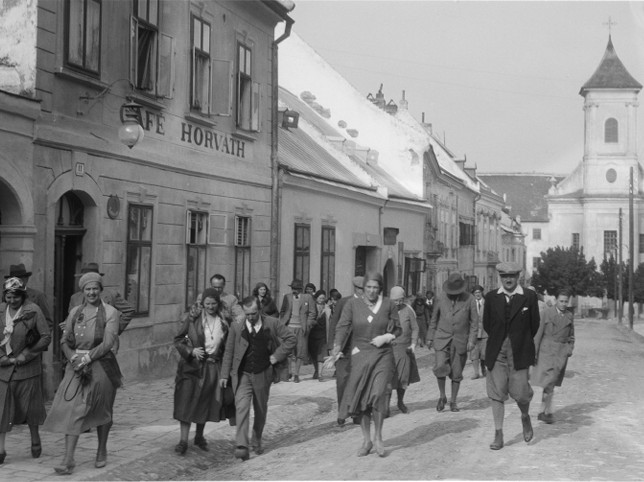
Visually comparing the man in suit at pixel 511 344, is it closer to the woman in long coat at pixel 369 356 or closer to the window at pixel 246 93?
the woman in long coat at pixel 369 356

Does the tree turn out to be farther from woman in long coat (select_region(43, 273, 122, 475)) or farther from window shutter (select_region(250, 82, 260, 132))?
woman in long coat (select_region(43, 273, 122, 475))

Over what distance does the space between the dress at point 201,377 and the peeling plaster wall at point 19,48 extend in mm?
4098

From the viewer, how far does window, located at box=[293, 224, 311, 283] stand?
2122 cm

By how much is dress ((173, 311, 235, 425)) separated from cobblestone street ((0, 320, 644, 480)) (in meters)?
0.50

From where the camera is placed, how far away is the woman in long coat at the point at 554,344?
1122 centimetres

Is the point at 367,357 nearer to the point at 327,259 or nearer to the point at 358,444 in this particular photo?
the point at 358,444

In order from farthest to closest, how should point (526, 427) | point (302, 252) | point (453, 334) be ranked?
point (302, 252) < point (453, 334) < point (526, 427)

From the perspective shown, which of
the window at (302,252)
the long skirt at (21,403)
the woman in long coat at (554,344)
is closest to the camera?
the long skirt at (21,403)

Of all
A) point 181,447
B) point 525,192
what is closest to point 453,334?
point 181,447

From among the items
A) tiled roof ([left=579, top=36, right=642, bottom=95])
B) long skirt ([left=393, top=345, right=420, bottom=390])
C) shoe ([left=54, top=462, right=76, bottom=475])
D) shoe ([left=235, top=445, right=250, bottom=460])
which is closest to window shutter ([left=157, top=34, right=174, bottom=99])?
long skirt ([left=393, top=345, right=420, bottom=390])

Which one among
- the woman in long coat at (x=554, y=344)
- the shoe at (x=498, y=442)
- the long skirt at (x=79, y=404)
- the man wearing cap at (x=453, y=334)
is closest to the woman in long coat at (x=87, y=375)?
the long skirt at (x=79, y=404)

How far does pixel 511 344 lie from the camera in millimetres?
9211

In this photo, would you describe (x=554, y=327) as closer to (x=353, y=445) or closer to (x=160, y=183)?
A: (x=353, y=445)

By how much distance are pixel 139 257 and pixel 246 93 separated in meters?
5.18
